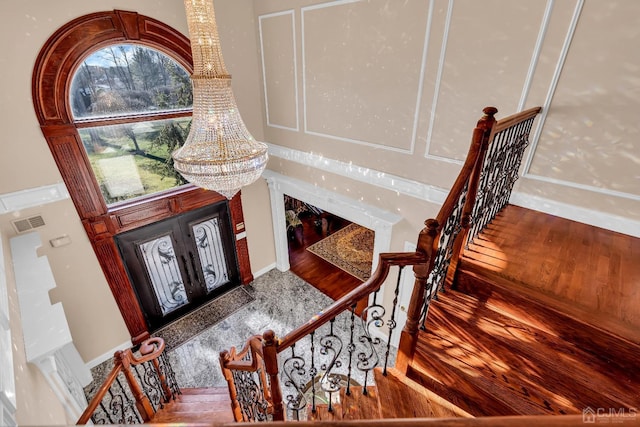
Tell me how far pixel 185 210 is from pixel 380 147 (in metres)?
3.28

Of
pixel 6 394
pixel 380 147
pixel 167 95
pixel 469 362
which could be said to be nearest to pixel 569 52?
pixel 380 147

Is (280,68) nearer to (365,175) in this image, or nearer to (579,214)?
(365,175)

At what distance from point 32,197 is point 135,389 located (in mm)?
2557

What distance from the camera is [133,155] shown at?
4.21 metres

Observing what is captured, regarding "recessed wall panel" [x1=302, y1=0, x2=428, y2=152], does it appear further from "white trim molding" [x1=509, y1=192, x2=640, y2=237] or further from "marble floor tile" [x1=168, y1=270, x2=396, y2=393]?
"marble floor tile" [x1=168, y1=270, x2=396, y2=393]

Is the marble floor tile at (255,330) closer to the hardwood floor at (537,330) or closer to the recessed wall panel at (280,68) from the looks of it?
the hardwood floor at (537,330)

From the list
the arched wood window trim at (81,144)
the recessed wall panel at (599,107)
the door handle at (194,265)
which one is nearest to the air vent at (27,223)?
the arched wood window trim at (81,144)

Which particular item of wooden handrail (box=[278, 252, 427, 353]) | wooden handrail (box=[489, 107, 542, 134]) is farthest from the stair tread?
wooden handrail (box=[489, 107, 542, 134])

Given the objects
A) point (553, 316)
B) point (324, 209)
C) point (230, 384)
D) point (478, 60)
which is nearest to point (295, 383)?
point (230, 384)

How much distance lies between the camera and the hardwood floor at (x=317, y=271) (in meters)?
6.36

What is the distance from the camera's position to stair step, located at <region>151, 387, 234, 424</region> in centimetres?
332

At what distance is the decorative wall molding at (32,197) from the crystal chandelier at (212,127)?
228 centimetres

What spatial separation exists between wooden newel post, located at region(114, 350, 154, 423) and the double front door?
2.02 metres

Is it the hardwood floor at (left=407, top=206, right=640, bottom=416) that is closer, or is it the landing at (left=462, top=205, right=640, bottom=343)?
the hardwood floor at (left=407, top=206, right=640, bottom=416)
